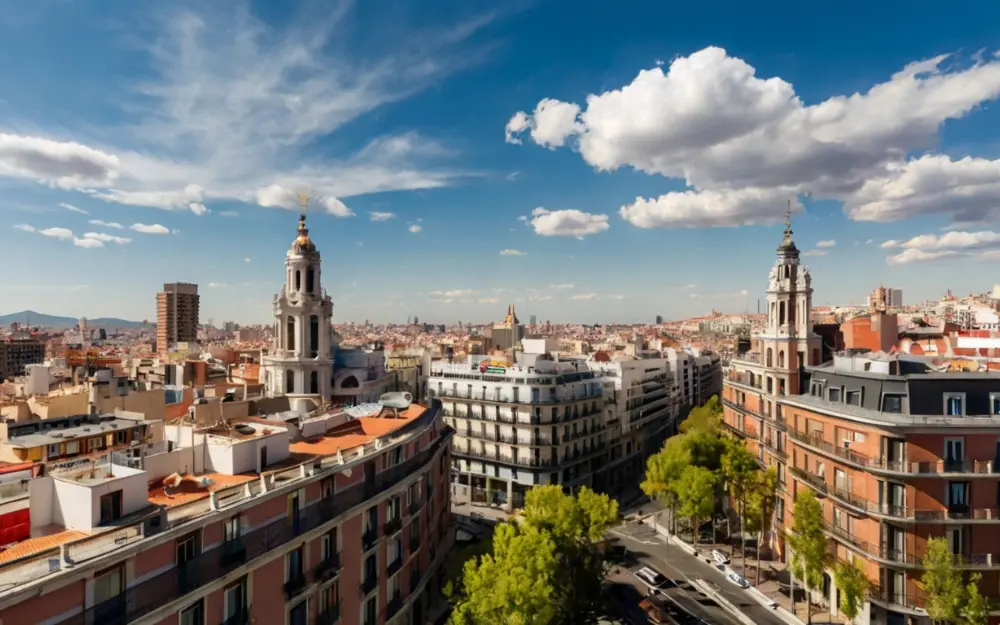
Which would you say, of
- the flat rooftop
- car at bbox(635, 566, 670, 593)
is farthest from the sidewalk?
the flat rooftop

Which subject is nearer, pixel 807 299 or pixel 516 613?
pixel 516 613

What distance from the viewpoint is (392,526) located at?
29.7 meters

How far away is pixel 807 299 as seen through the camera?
52062mm

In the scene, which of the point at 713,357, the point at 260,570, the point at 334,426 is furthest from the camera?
the point at 713,357

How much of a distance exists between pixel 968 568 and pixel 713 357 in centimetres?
8512

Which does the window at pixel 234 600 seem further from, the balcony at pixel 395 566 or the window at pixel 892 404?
the window at pixel 892 404

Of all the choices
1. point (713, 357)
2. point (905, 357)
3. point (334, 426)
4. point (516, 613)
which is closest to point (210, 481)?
point (334, 426)

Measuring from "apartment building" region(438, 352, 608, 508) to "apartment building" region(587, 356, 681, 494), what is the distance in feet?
8.96

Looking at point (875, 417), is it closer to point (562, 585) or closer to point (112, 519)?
point (562, 585)

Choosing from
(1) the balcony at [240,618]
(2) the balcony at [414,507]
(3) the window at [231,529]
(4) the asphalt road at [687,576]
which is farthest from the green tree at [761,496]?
(3) the window at [231,529]

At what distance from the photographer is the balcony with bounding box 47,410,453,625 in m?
16.8

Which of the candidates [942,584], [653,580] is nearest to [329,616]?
[653,580]

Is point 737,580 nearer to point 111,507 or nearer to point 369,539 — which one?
point 369,539

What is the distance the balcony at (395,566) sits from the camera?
29597mm
